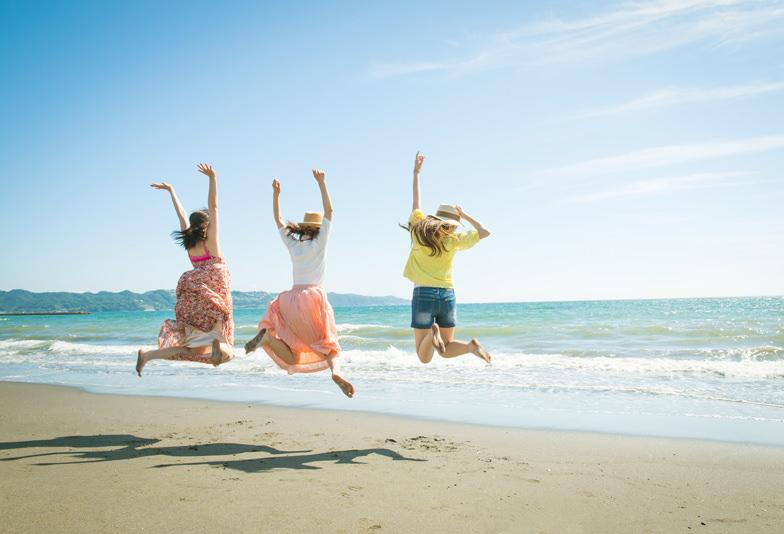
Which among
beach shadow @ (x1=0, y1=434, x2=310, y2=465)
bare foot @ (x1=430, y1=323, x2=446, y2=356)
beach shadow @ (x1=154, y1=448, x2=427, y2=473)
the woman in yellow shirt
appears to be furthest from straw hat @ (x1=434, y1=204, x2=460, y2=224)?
beach shadow @ (x1=0, y1=434, x2=310, y2=465)

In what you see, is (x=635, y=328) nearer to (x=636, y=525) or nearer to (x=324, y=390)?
(x=324, y=390)

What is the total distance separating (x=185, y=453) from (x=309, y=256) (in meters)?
2.15

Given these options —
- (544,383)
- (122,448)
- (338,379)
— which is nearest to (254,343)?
(338,379)

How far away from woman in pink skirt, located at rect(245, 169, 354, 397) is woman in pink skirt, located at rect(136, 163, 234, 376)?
0.45 metres

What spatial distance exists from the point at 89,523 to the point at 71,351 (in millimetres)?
18393

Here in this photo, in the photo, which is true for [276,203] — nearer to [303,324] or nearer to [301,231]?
[301,231]

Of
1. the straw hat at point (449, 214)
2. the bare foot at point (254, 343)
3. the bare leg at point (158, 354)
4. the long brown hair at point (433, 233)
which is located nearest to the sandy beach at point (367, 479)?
the bare leg at point (158, 354)

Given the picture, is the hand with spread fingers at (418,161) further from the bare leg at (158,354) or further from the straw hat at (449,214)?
the bare leg at (158,354)

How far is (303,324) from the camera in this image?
19.7 ft

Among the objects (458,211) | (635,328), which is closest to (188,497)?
(458,211)

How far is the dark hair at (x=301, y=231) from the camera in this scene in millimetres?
6078

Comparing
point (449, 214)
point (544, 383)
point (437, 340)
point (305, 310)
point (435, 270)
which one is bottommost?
point (544, 383)

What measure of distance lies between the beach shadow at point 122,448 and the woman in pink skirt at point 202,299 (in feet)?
2.62

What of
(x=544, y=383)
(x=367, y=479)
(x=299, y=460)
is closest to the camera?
(x=367, y=479)
